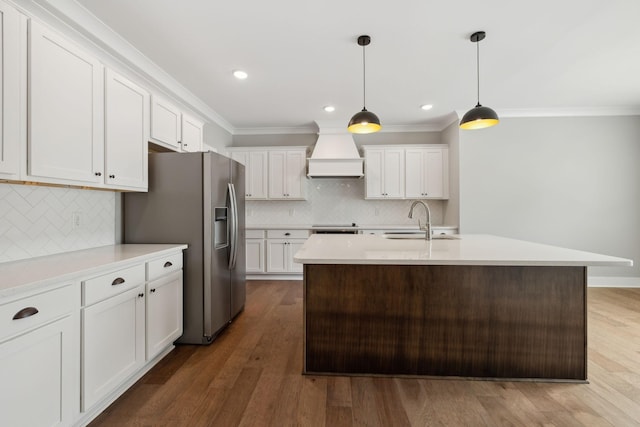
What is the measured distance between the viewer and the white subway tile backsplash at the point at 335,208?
17.4ft

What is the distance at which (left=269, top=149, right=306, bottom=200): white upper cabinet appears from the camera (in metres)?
5.11

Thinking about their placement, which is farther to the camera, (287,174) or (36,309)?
(287,174)

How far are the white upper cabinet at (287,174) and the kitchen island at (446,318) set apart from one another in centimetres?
314

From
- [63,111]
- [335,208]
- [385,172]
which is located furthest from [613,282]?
[63,111]

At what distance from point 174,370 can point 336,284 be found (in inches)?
53.7

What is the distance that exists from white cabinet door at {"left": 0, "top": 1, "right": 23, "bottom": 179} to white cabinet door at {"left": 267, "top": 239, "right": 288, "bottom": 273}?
11.4 ft

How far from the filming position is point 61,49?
5.82ft

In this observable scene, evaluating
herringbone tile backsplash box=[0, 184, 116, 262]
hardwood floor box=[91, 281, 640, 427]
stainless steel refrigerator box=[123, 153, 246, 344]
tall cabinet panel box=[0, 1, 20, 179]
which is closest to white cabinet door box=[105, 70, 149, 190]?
stainless steel refrigerator box=[123, 153, 246, 344]

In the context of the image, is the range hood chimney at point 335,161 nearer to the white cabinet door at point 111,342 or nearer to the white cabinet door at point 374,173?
the white cabinet door at point 374,173

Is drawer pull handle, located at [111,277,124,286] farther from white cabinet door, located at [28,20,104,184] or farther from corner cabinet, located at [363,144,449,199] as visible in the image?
corner cabinet, located at [363,144,449,199]

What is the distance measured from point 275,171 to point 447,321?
377 centimetres

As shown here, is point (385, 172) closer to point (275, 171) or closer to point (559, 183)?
point (275, 171)

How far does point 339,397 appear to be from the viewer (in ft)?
6.13

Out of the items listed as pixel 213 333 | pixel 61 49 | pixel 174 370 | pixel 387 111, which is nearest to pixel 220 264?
pixel 213 333
